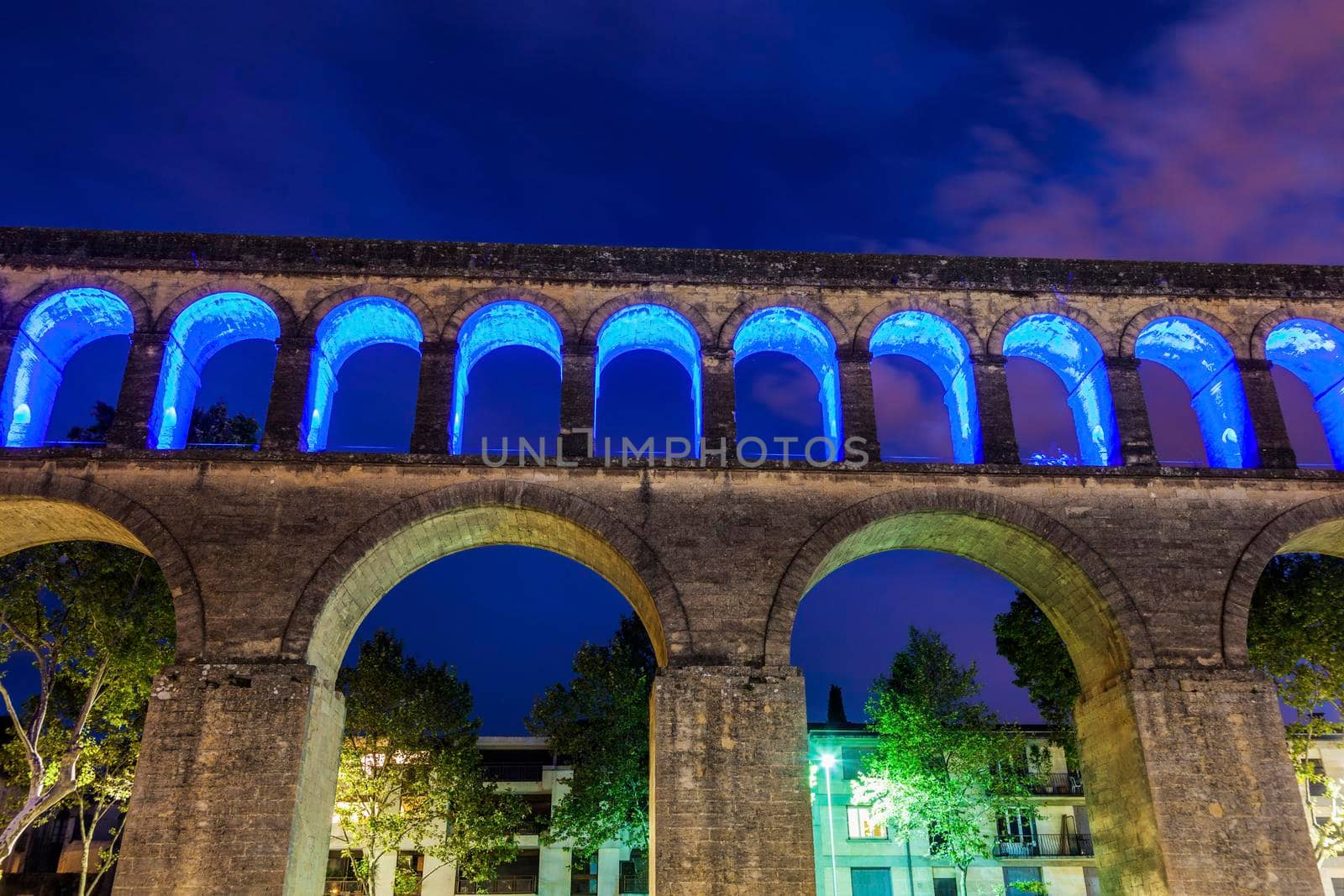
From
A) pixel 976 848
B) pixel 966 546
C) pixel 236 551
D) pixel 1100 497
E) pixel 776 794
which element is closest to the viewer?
pixel 776 794

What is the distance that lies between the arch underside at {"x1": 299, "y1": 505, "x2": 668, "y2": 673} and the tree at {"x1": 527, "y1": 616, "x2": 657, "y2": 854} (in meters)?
9.88

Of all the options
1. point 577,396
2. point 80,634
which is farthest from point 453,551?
point 80,634

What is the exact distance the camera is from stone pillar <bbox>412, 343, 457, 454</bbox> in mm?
15055

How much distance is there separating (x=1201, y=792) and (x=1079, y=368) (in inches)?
284

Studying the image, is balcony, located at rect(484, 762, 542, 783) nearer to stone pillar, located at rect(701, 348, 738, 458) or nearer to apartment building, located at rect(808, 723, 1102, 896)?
apartment building, located at rect(808, 723, 1102, 896)

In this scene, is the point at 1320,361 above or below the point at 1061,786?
above

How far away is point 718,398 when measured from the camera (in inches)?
616

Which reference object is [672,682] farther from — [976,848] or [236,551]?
[976,848]

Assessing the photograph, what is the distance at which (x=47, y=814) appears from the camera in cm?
2684

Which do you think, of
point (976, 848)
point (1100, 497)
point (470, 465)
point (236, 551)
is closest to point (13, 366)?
point (236, 551)

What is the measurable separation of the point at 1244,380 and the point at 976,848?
41.9 feet

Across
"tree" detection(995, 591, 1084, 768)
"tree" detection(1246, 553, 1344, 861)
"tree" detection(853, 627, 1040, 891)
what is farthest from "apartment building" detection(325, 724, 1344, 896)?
"tree" detection(1246, 553, 1344, 861)

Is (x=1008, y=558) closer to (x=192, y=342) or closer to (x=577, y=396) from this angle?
(x=577, y=396)

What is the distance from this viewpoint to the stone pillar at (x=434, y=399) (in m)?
15.1
